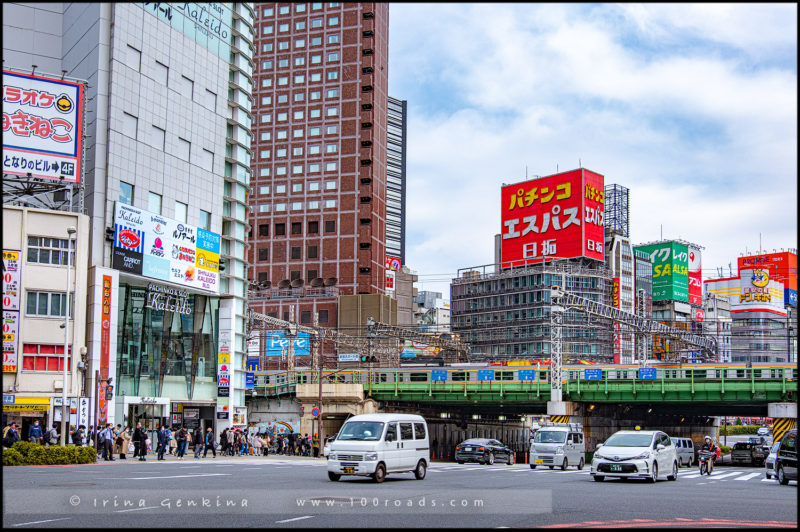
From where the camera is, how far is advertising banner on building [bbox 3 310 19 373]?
4422cm

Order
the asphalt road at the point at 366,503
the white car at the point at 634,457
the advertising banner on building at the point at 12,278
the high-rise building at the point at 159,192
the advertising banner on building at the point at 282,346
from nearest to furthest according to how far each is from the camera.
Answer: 1. the asphalt road at the point at 366,503
2. the white car at the point at 634,457
3. the advertising banner on building at the point at 12,278
4. the high-rise building at the point at 159,192
5. the advertising banner on building at the point at 282,346

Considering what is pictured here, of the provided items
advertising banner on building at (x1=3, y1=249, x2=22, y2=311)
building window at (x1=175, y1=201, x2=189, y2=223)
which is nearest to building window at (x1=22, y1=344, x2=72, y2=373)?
advertising banner on building at (x1=3, y1=249, x2=22, y2=311)

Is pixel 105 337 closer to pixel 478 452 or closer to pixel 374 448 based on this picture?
pixel 478 452

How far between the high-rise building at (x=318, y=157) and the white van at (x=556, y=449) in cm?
7814

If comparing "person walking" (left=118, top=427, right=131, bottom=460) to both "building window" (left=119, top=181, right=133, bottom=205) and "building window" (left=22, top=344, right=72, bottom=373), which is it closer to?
"building window" (left=22, top=344, right=72, bottom=373)

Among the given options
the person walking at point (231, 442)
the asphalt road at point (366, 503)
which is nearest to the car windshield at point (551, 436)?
the asphalt road at point (366, 503)

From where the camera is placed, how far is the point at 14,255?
4478 centimetres

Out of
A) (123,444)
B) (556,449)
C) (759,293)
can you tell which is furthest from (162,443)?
(759,293)

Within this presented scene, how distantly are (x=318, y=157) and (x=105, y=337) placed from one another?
78.0m

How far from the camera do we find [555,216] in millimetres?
112750

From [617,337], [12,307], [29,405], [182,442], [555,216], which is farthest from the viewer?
[617,337]

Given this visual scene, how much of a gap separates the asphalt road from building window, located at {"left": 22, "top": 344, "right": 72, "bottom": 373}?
20426 millimetres

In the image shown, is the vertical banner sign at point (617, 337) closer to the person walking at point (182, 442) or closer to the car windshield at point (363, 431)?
the person walking at point (182, 442)

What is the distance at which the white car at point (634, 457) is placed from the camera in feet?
90.0
